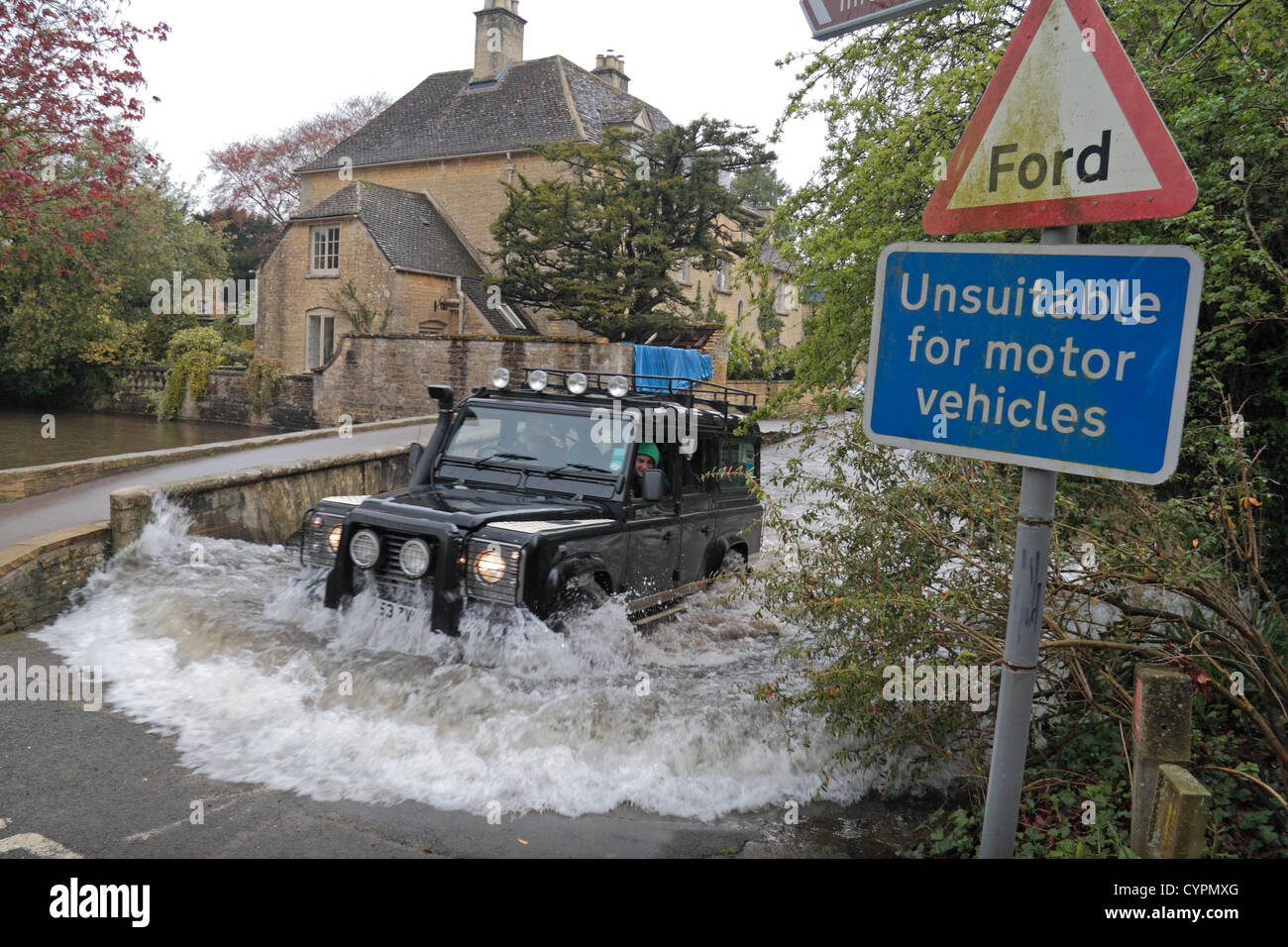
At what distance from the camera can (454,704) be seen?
19.7ft

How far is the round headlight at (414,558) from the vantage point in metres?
6.43

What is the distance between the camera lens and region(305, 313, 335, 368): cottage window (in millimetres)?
33938

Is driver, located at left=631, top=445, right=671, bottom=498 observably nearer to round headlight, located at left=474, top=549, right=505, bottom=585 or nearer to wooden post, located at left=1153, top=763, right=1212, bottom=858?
round headlight, located at left=474, top=549, right=505, bottom=585

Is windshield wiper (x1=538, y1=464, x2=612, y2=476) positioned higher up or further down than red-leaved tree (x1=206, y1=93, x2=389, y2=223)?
further down

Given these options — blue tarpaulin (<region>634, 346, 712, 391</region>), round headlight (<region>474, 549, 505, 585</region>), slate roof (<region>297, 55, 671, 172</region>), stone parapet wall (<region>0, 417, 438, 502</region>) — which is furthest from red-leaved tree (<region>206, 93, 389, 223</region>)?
round headlight (<region>474, 549, 505, 585</region>)

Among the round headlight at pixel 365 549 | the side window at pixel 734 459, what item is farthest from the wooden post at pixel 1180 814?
the side window at pixel 734 459

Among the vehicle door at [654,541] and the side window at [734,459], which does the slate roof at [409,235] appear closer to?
the side window at [734,459]

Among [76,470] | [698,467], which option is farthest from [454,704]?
[76,470]

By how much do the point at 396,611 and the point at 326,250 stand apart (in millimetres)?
30106

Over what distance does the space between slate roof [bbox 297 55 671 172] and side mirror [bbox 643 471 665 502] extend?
3000 centimetres

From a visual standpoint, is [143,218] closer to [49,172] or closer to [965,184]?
[49,172]

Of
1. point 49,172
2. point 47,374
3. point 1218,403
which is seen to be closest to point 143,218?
point 47,374

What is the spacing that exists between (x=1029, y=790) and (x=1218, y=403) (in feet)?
10.5

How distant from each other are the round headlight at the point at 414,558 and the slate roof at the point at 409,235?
26054 mm
